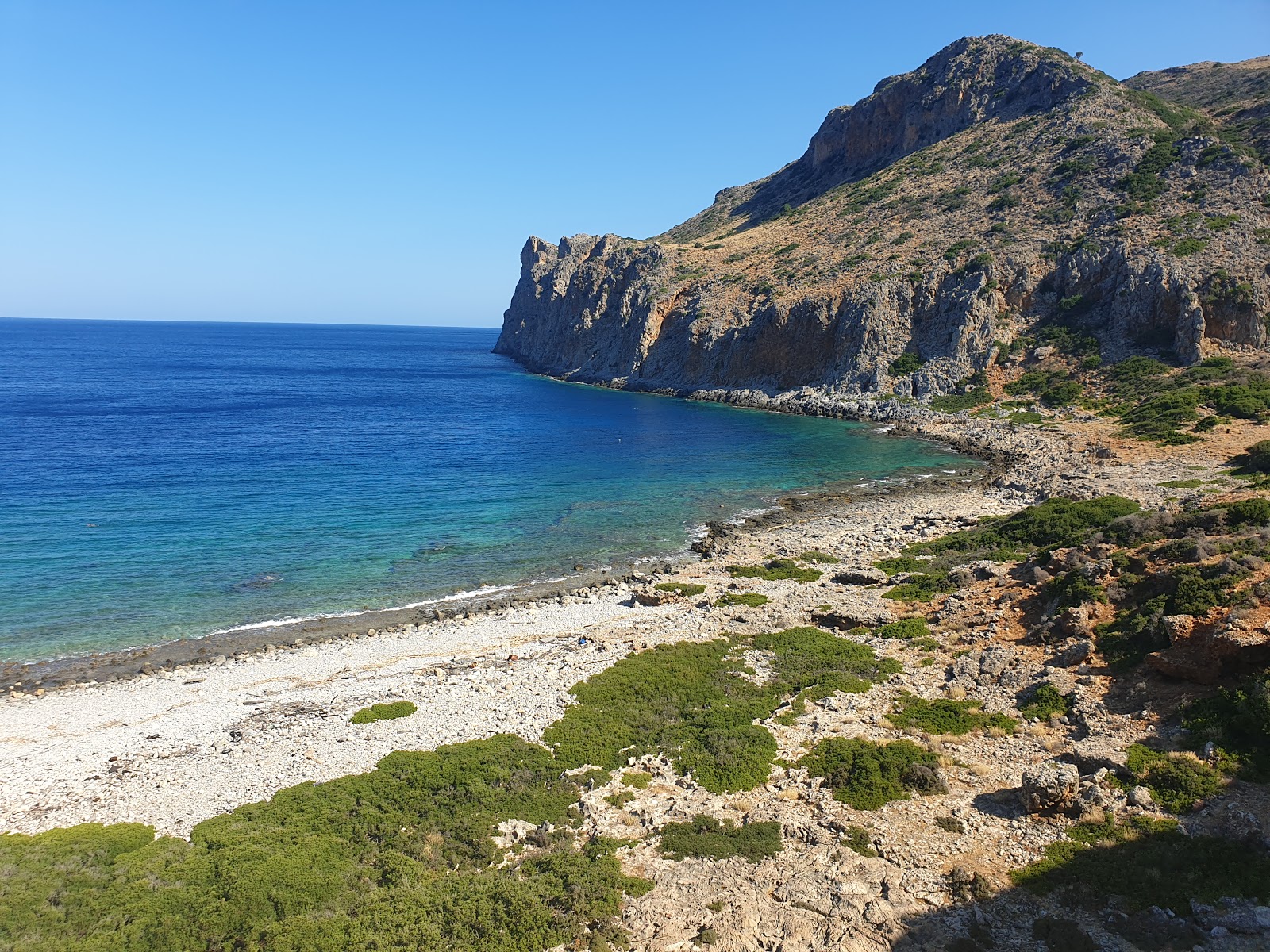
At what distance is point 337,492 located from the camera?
47000 mm

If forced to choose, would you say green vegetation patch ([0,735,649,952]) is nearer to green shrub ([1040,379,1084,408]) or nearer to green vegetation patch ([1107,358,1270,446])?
green vegetation patch ([1107,358,1270,446])

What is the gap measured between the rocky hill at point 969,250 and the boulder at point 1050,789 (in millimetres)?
66162

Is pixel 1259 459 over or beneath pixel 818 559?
over

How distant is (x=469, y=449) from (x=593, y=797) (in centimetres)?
5034

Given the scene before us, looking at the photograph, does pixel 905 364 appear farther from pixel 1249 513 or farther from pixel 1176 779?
pixel 1176 779

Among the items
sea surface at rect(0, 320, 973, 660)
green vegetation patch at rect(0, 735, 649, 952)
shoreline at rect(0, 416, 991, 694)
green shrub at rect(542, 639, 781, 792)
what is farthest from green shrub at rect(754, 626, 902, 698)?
sea surface at rect(0, 320, 973, 660)

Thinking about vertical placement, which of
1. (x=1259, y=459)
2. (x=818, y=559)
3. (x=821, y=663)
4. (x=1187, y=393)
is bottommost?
(x=821, y=663)

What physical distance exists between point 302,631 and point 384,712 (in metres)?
9.63

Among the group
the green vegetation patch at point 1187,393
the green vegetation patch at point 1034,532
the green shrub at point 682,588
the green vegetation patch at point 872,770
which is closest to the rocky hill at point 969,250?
the green vegetation patch at point 1187,393

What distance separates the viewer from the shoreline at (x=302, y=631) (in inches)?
955

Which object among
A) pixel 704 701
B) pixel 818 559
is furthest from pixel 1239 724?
pixel 818 559

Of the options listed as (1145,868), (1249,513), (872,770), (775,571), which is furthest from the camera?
(775,571)

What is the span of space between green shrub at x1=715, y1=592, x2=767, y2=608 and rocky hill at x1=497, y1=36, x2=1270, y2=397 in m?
55.9

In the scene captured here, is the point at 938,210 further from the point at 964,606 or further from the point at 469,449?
the point at 964,606
